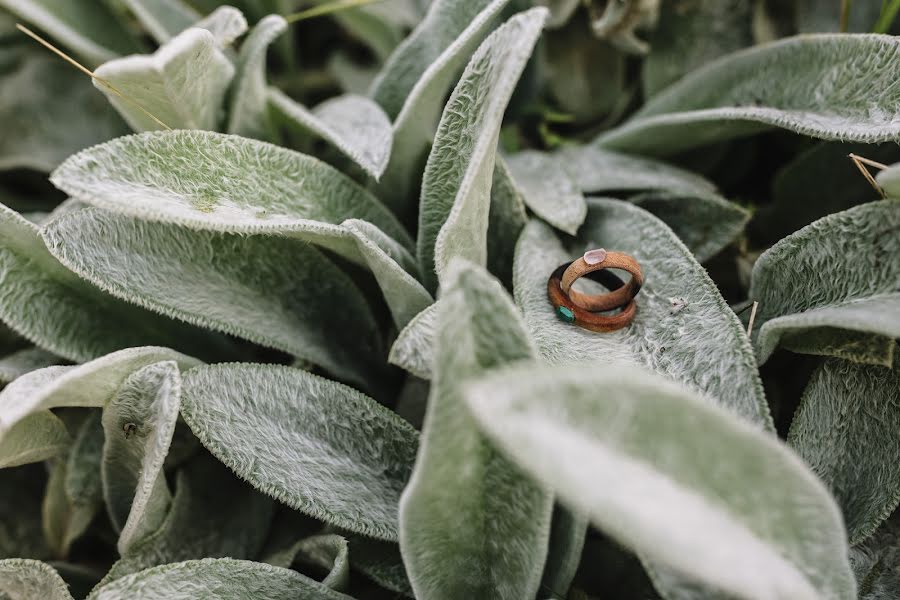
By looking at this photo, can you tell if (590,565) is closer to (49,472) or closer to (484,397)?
(484,397)

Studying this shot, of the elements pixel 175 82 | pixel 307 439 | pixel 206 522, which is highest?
pixel 175 82

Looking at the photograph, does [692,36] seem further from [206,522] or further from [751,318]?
[206,522]

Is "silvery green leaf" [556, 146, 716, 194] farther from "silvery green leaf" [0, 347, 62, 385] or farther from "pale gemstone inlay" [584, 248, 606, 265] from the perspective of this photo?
"silvery green leaf" [0, 347, 62, 385]

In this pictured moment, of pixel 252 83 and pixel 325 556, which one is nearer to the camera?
pixel 325 556

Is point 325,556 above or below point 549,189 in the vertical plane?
below

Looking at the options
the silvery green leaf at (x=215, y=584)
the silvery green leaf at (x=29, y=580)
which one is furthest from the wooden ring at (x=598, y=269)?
the silvery green leaf at (x=29, y=580)

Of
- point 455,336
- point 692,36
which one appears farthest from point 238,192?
point 692,36

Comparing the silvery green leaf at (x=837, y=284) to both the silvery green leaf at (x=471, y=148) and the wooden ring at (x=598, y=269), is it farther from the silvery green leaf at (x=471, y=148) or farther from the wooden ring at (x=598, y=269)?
the silvery green leaf at (x=471, y=148)
